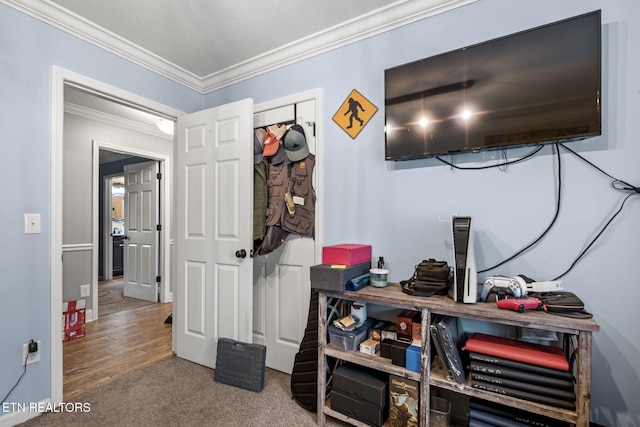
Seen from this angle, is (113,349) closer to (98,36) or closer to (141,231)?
(141,231)

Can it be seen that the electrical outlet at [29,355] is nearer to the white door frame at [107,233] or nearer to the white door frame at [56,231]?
the white door frame at [56,231]

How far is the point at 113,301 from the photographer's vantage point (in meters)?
4.50

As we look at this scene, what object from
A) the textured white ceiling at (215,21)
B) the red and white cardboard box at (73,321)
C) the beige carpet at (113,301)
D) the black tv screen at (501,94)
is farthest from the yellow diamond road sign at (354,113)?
the beige carpet at (113,301)

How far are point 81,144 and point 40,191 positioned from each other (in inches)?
89.5

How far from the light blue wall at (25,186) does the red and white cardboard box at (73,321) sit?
1.41m

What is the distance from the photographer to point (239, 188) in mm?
2299

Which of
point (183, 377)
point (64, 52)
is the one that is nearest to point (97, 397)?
point (183, 377)

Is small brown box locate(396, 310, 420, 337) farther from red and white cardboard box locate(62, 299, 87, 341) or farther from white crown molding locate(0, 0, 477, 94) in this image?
red and white cardboard box locate(62, 299, 87, 341)

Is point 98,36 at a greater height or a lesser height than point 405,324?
greater

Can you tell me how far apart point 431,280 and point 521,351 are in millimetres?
469

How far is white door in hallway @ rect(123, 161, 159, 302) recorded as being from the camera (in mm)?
4508

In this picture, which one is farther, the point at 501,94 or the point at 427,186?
the point at 427,186

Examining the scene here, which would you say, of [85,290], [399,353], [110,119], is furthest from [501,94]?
[85,290]

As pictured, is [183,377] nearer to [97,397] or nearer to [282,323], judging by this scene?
[97,397]
